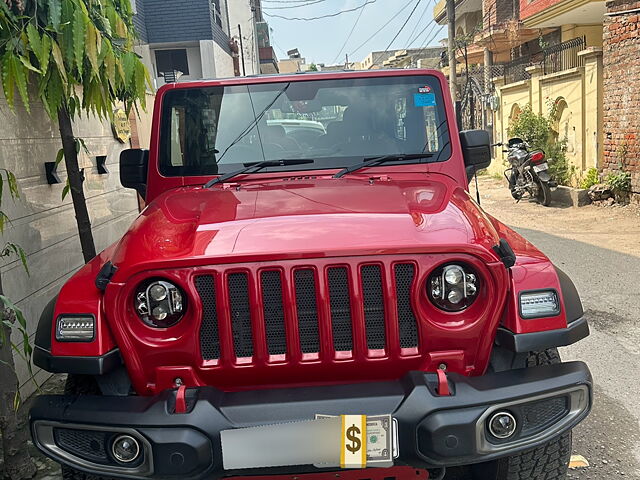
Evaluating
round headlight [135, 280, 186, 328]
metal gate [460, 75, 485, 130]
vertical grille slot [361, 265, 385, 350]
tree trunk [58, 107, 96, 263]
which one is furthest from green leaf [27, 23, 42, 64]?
metal gate [460, 75, 485, 130]

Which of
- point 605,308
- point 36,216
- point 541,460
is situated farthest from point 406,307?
point 605,308

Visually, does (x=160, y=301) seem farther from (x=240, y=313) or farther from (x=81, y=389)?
(x=81, y=389)

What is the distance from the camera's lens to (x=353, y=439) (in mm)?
2018

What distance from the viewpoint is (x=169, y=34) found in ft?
57.7

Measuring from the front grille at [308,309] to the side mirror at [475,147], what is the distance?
5.33ft

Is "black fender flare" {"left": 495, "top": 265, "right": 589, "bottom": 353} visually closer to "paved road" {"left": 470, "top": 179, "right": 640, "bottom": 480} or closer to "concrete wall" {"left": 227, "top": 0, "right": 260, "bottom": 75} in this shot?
"paved road" {"left": 470, "top": 179, "right": 640, "bottom": 480}

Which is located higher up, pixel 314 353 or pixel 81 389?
pixel 314 353

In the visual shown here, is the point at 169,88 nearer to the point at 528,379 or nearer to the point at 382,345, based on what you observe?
the point at 382,345

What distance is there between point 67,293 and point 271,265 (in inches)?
31.0

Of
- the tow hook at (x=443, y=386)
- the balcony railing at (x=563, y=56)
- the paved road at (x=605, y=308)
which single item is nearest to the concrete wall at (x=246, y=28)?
the balcony railing at (x=563, y=56)

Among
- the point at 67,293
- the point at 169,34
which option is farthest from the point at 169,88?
the point at 169,34

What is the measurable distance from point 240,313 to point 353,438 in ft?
1.87

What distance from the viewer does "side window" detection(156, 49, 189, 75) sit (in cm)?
1830

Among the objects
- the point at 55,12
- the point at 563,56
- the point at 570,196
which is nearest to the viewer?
the point at 55,12
